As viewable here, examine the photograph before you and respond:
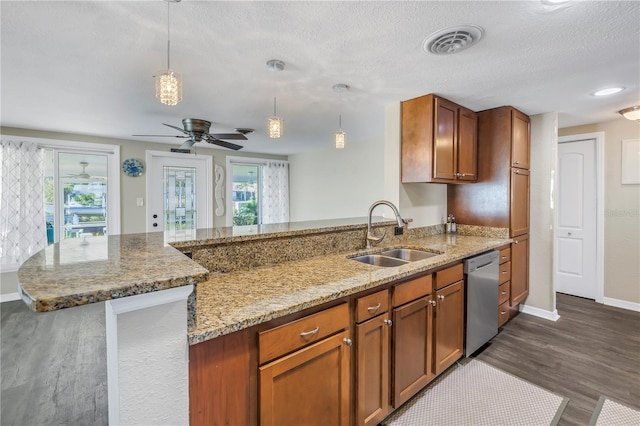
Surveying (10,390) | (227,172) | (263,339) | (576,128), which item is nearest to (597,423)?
(263,339)

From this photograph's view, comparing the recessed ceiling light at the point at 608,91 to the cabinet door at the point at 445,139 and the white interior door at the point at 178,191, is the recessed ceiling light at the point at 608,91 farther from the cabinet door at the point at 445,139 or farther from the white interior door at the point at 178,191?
the white interior door at the point at 178,191

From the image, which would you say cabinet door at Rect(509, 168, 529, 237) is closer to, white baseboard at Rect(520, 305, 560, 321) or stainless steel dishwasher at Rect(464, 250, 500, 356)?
stainless steel dishwasher at Rect(464, 250, 500, 356)

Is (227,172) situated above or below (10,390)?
above

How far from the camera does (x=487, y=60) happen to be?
2.01 m

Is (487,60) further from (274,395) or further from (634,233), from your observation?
(634,233)

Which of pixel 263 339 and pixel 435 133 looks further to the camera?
pixel 435 133

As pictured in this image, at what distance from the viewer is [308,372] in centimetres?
128

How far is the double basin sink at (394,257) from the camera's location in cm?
224

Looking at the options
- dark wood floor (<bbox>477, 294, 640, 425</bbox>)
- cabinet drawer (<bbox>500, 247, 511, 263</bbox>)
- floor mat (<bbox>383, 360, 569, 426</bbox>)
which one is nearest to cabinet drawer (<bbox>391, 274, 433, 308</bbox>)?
floor mat (<bbox>383, 360, 569, 426</bbox>)

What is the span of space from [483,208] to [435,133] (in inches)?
44.0

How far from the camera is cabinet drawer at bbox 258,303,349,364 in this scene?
3.75 feet

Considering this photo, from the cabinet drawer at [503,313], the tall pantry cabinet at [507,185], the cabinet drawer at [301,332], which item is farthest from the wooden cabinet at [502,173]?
the cabinet drawer at [301,332]

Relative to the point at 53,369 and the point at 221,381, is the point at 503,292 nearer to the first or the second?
the point at 221,381

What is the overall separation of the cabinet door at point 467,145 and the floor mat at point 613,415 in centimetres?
191
